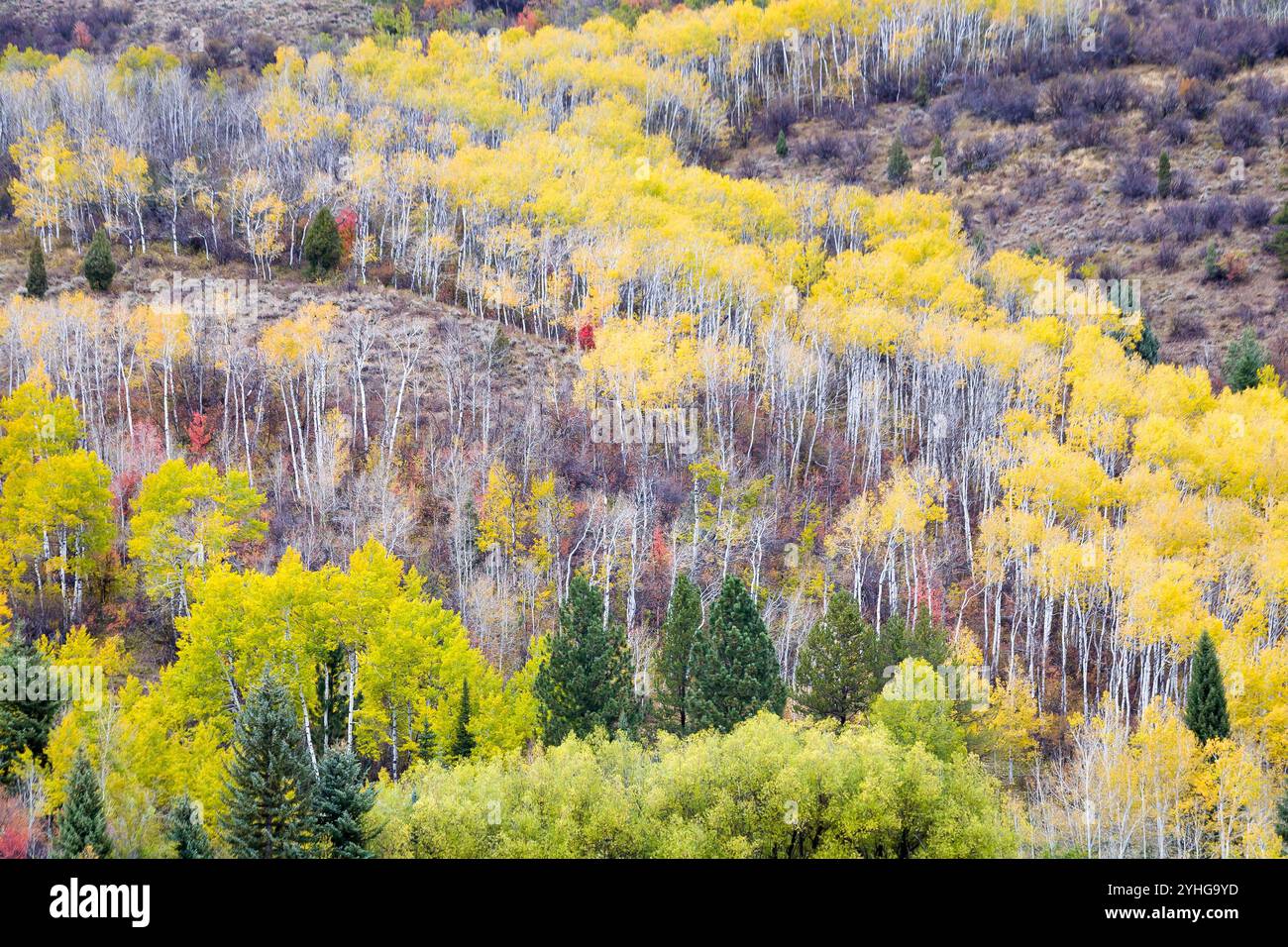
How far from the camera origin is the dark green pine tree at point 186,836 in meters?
30.9

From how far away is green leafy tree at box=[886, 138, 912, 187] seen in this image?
9962 cm

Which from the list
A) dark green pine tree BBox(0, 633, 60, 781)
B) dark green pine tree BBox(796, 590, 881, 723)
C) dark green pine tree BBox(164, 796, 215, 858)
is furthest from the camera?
dark green pine tree BBox(796, 590, 881, 723)

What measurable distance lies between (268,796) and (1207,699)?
31.2 meters

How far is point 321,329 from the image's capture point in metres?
66.9

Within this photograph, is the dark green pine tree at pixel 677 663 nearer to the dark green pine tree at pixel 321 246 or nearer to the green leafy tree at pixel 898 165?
the dark green pine tree at pixel 321 246

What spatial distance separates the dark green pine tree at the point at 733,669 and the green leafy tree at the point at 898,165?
6351 centimetres

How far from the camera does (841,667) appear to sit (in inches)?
1747

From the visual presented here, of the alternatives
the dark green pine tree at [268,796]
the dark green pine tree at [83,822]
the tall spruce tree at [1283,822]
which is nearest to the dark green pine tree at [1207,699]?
the tall spruce tree at [1283,822]

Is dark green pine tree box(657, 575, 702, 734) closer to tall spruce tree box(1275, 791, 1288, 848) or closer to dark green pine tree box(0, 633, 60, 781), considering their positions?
tall spruce tree box(1275, 791, 1288, 848)

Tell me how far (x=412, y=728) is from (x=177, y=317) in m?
32.0

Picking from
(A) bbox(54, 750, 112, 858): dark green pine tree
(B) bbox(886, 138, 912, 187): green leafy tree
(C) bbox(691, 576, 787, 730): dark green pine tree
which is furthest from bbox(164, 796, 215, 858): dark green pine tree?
(B) bbox(886, 138, 912, 187): green leafy tree

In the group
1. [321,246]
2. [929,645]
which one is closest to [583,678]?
[929,645]

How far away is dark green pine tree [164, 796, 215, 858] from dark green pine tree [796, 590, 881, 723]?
21945mm
